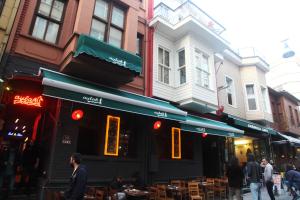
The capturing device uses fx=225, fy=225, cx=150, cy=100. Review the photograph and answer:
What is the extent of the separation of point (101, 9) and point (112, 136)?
18.1 ft

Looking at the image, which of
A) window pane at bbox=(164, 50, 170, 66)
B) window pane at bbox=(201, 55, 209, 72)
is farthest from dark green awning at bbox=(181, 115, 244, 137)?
window pane at bbox=(201, 55, 209, 72)

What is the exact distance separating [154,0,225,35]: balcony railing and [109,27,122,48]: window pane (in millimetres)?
3190

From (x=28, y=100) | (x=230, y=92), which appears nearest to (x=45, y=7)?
(x=28, y=100)

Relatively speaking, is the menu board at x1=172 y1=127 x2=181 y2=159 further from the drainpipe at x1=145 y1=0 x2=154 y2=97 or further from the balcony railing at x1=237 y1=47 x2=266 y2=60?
the balcony railing at x1=237 y1=47 x2=266 y2=60

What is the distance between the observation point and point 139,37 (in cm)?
1205

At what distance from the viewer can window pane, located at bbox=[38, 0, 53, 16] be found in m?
8.79

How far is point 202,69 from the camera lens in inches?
512

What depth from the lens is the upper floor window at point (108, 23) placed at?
9.52 meters

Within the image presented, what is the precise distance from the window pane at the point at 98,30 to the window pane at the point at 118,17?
716 mm

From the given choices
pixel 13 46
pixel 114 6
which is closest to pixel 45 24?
pixel 13 46

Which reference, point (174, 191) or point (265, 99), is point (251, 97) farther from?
point (174, 191)

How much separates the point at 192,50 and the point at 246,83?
8.26 meters

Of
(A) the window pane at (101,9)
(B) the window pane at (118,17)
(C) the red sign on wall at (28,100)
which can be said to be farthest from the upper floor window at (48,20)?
(C) the red sign on wall at (28,100)

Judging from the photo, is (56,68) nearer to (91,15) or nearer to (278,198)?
(91,15)
